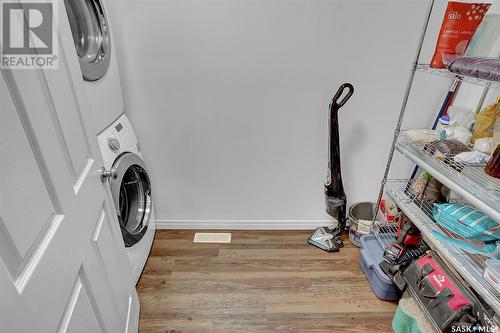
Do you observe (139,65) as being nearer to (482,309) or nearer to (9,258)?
(9,258)

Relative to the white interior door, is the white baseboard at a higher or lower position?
lower

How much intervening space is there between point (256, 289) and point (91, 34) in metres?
1.62

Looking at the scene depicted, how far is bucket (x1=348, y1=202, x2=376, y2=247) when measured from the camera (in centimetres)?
186

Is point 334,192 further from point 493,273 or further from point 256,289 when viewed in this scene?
point 493,273

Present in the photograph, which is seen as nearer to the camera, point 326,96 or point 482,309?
A: point 482,309

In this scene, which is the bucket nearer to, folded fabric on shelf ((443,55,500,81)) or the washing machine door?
folded fabric on shelf ((443,55,500,81))

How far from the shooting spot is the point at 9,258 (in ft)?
1.68

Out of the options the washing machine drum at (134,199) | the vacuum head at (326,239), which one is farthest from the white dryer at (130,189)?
the vacuum head at (326,239)

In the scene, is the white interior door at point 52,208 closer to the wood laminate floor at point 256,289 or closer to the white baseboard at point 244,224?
the wood laminate floor at point 256,289

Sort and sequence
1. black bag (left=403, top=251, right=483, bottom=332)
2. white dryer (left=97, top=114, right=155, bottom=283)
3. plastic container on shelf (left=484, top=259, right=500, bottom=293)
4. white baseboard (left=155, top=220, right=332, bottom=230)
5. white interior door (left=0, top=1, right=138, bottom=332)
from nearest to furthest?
white interior door (left=0, top=1, right=138, bottom=332)
plastic container on shelf (left=484, top=259, right=500, bottom=293)
black bag (left=403, top=251, right=483, bottom=332)
white dryer (left=97, top=114, right=155, bottom=283)
white baseboard (left=155, top=220, right=332, bottom=230)

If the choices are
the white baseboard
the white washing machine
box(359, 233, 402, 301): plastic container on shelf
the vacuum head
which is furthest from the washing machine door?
box(359, 233, 402, 301): plastic container on shelf

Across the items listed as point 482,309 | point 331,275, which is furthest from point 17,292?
point 331,275

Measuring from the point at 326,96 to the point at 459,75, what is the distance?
0.68m

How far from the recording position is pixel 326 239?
1937 millimetres
